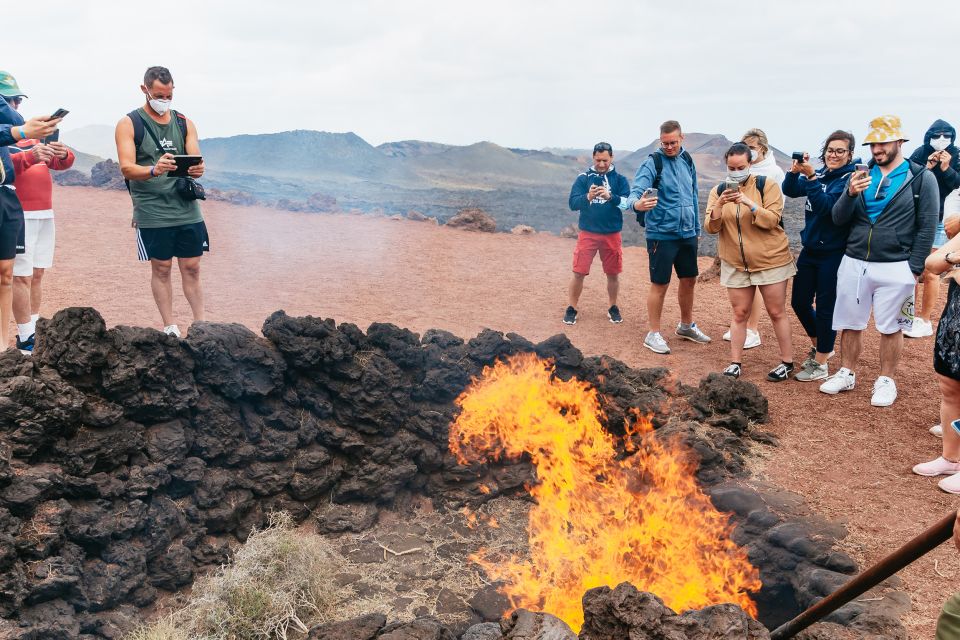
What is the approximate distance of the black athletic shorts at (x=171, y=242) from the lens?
249 inches

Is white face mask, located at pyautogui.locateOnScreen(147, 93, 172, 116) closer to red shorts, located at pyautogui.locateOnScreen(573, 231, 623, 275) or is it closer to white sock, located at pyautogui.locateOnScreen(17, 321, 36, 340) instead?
white sock, located at pyautogui.locateOnScreen(17, 321, 36, 340)

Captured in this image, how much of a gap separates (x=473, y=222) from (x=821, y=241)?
37.9 feet

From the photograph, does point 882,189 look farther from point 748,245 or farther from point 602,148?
point 602,148

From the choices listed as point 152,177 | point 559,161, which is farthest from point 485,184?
point 152,177

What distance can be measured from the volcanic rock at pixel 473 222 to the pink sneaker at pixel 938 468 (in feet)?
43.0

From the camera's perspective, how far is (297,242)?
14820mm

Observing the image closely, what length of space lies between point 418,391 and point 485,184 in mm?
40503

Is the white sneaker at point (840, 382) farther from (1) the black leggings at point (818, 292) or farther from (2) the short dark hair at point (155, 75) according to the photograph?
(2) the short dark hair at point (155, 75)

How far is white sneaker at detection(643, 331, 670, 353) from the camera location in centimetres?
824

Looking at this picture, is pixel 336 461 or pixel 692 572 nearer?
pixel 692 572

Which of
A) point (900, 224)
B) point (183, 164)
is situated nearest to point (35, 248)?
point (183, 164)

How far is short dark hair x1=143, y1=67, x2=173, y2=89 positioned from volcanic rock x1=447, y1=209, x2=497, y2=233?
11812 mm

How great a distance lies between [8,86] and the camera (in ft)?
21.3

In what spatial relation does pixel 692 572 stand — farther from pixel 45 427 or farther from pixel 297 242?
pixel 297 242
